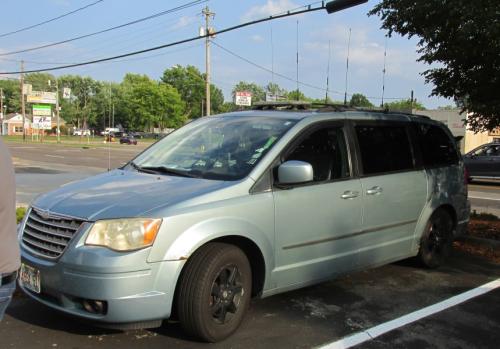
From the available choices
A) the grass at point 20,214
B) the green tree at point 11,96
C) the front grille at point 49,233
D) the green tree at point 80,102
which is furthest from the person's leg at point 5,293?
the green tree at point 11,96

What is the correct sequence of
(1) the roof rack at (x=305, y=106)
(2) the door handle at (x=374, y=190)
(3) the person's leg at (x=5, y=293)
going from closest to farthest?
(3) the person's leg at (x=5, y=293), (2) the door handle at (x=374, y=190), (1) the roof rack at (x=305, y=106)

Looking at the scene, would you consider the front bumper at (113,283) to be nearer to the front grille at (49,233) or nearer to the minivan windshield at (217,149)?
the front grille at (49,233)

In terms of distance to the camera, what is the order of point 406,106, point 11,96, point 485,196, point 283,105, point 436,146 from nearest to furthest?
point 283,105
point 436,146
point 485,196
point 406,106
point 11,96

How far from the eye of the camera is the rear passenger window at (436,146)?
601cm

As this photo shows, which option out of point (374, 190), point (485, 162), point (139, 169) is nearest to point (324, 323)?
point (374, 190)

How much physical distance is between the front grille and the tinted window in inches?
72.5

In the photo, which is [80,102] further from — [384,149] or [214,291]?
[214,291]

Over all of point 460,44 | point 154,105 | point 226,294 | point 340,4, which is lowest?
point 226,294

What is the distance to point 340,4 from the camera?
13.6 meters

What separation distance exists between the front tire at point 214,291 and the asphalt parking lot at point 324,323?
14 centimetres

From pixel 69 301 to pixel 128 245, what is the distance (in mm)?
579

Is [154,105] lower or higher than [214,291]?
higher

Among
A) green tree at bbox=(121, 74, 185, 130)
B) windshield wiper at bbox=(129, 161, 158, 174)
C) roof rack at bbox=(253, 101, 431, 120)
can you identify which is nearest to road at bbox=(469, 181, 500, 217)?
roof rack at bbox=(253, 101, 431, 120)

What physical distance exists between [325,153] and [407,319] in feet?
5.17
